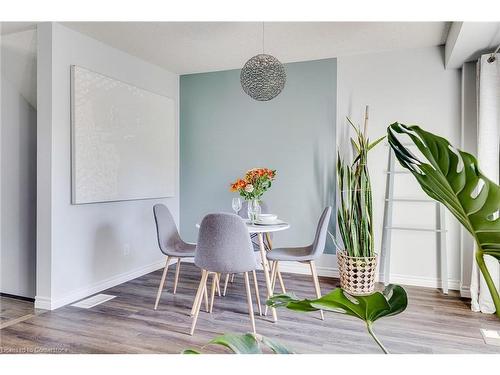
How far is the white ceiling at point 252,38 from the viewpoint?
3.22 metres

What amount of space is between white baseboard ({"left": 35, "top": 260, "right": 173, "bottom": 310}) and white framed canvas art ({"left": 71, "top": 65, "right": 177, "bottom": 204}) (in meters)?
0.82

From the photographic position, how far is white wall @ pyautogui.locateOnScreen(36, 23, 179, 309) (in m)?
3.09

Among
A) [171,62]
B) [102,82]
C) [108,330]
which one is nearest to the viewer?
[108,330]

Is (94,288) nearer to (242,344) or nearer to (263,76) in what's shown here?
(263,76)

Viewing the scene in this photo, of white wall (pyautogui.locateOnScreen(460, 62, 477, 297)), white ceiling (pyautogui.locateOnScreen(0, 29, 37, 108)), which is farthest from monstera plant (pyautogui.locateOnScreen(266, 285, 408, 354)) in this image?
white ceiling (pyautogui.locateOnScreen(0, 29, 37, 108))

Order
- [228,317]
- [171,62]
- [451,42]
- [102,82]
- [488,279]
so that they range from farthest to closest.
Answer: [171,62] → [102,82] → [451,42] → [228,317] → [488,279]

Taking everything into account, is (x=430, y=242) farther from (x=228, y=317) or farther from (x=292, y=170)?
(x=228, y=317)

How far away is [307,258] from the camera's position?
9.68ft

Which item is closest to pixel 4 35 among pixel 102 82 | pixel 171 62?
pixel 102 82

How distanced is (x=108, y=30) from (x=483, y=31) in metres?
3.08

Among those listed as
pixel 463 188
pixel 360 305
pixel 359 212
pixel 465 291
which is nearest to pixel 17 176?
pixel 359 212

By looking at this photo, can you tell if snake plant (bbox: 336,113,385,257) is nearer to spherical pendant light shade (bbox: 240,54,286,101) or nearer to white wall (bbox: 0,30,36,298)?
spherical pendant light shade (bbox: 240,54,286,101)

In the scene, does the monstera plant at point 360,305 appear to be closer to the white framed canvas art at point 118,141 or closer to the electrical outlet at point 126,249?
the white framed canvas art at point 118,141

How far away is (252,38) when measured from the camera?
3508mm
